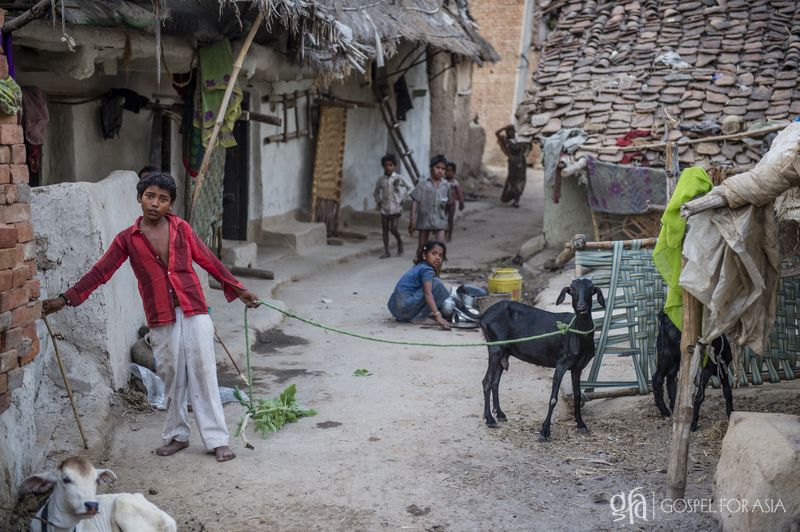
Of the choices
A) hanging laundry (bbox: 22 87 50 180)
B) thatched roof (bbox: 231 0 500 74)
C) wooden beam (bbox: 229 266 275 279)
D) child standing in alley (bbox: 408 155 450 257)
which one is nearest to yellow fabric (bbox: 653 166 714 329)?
thatched roof (bbox: 231 0 500 74)

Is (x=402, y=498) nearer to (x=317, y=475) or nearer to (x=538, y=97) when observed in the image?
(x=317, y=475)

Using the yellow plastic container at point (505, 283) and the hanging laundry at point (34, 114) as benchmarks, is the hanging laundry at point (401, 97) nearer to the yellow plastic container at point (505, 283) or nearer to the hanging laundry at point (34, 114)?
the yellow plastic container at point (505, 283)

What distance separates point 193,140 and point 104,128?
36.3 inches

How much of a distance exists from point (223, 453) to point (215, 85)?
4.95 meters

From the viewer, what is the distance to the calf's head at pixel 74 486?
152 inches

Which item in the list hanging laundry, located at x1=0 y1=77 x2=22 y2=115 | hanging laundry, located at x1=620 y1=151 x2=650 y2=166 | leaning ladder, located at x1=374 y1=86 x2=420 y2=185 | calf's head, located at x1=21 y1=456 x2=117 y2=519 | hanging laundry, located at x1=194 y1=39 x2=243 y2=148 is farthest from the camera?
leaning ladder, located at x1=374 y1=86 x2=420 y2=185

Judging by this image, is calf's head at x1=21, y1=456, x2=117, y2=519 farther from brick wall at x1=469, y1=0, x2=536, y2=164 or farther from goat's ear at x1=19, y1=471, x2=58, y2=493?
brick wall at x1=469, y1=0, x2=536, y2=164

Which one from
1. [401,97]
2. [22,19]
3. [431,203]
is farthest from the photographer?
[401,97]

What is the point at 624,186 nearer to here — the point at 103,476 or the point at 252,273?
the point at 252,273

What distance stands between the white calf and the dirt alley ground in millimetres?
457

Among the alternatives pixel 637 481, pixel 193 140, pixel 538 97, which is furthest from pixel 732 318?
pixel 538 97

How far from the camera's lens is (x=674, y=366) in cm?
618

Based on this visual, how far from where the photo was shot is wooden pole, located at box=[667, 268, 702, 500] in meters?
4.79

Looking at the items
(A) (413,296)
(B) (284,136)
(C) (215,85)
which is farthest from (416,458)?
(B) (284,136)
